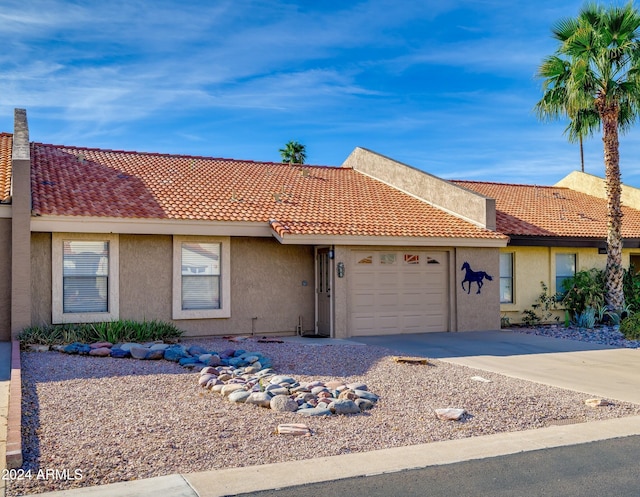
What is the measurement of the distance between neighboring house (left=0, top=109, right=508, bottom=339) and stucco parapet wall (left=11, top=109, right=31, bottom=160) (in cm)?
5

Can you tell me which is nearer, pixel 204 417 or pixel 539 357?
pixel 204 417

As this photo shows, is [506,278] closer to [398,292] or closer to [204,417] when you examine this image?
[398,292]

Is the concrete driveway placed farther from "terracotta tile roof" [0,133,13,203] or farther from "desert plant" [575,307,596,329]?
"terracotta tile roof" [0,133,13,203]

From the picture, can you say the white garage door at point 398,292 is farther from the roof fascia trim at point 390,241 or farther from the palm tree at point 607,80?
the palm tree at point 607,80

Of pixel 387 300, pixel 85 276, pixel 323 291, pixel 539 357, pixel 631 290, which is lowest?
pixel 539 357

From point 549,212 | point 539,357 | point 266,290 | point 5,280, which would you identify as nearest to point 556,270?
point 549,212

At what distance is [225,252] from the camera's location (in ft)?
54.7

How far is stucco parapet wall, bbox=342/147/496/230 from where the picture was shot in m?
19.1

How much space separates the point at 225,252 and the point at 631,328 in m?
10.8

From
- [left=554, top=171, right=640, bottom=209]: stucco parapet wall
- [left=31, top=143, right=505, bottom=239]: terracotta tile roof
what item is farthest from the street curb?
[left=554, top=171, right=640, bottom=209]: stucco parapet wall

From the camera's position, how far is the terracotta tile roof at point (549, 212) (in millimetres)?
21547

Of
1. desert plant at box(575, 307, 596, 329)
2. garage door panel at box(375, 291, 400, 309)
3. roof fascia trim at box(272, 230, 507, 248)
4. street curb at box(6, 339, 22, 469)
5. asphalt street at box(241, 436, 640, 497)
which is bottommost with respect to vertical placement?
asphalt street at box(241, 436, 640, 497)

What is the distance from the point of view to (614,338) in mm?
17672

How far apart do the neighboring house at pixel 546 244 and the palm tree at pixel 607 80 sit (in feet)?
5.90
